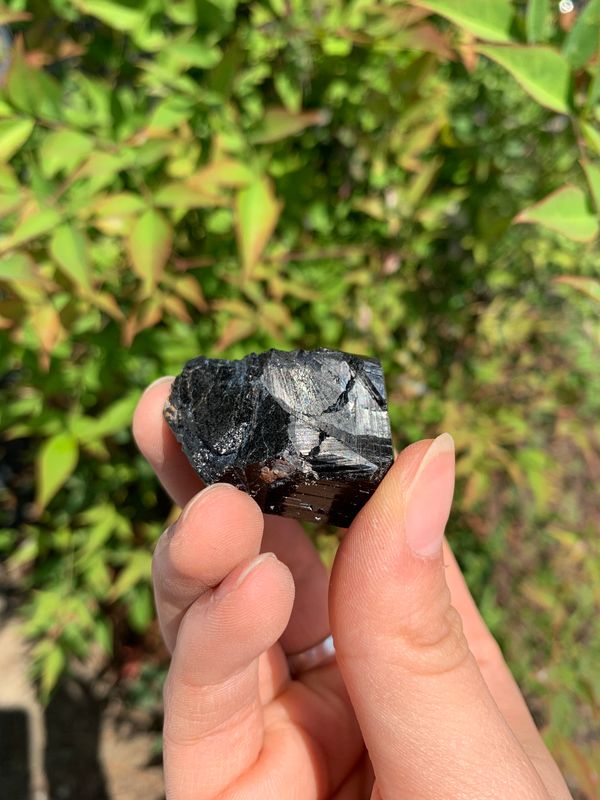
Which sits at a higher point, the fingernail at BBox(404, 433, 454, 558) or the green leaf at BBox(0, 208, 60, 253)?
the green leaf at BBox(0, 208, 60, 253)

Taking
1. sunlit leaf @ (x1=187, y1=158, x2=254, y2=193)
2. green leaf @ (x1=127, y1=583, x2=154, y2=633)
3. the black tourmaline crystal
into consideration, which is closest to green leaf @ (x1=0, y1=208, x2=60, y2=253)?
sunlit leaf @ (x1=187, y1=158, x2=254, y2=193)

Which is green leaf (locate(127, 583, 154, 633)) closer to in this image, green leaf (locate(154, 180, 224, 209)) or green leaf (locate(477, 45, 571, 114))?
green leaf (locate(154, 180, 224, 209))

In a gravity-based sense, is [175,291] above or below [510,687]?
above

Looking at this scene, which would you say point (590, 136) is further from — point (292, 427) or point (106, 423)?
point (106, 423)

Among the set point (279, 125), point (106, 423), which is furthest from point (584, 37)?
point (106, 423)

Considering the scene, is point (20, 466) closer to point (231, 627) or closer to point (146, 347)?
point (146, 347)

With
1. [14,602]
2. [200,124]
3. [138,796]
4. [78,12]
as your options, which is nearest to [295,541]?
[200,124]

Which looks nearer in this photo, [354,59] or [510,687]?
[510,687]
